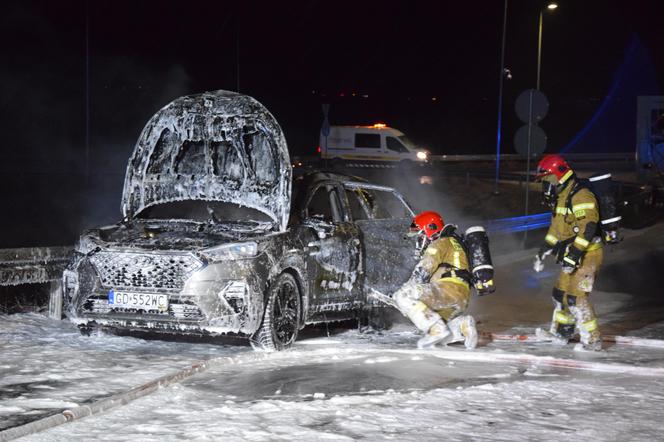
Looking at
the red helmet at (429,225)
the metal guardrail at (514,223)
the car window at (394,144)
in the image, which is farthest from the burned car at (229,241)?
the car window at (394,144)

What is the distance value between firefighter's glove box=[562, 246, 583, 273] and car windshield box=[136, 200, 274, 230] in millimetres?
2897

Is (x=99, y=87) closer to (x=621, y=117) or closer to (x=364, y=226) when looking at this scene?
(x=621, y=117)

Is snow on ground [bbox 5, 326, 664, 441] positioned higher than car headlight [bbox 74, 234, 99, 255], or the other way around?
car headlight [bbox 74, 234, 99, 255]

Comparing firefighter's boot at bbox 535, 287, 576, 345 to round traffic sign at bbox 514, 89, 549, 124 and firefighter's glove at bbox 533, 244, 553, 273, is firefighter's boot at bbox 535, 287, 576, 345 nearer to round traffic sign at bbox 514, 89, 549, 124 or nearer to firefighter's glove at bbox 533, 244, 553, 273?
firefighter's glove at bbox 533, 244, 553, 273

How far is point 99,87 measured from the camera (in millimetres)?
57531

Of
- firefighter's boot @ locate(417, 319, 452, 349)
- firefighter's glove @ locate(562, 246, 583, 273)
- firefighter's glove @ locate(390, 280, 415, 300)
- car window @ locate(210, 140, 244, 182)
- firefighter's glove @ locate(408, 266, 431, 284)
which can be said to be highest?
car window @ locate(210, 140, 244, 182)

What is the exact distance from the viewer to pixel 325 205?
10008mm

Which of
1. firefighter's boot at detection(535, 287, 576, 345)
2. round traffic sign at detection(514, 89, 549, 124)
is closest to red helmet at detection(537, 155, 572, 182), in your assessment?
firefighter's boot at detection(535, 287, 576, 345)

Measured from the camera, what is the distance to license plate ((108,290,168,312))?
8469 mm

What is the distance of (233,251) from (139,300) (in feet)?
3.02

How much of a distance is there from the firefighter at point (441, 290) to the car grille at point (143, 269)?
222 cm

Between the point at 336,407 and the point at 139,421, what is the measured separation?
1308 millimetres

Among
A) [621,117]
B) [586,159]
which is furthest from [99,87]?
[621,117]

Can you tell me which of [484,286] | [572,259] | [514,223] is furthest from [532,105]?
[484,286]
